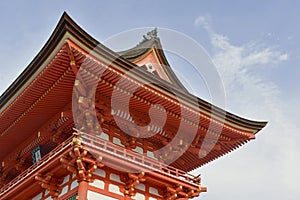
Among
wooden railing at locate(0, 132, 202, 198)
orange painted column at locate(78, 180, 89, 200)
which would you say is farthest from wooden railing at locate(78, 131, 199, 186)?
orange painted column at locate(78, 180, 89, 200)

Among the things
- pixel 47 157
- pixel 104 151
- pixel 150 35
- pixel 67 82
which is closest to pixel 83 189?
pixel 104 151

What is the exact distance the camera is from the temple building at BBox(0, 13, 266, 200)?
13.3 meters

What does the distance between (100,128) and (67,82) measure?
7.29ft

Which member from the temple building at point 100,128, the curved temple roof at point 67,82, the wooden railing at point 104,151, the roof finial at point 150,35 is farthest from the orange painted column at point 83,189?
the roof finial at point 150,35

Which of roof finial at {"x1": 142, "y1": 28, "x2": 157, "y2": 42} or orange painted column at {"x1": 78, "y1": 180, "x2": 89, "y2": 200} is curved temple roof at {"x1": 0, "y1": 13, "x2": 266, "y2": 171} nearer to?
roof finial at {"x1": 142, "y1": 28, "x2": 157, "y2": 42}

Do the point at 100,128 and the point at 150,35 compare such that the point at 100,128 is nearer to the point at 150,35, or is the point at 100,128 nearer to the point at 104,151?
the point at 104,151

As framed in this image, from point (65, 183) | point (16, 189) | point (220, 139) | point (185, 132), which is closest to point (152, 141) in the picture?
point (185, 132)

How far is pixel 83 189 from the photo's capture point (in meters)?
13.2

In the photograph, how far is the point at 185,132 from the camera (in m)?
17.0

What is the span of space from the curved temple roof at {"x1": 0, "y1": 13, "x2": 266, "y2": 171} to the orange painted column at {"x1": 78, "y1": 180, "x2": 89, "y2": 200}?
317cm

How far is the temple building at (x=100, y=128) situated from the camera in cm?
1331

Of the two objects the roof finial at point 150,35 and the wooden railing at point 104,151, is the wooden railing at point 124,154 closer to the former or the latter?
the wooden railing at point 104,151

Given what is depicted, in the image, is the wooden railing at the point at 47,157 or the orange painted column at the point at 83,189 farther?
the wooden railing at the point at 47,157

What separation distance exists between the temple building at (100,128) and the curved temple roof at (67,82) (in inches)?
1.3
